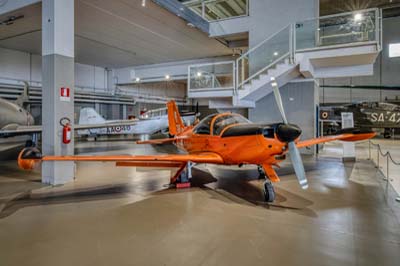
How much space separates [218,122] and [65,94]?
127 inches

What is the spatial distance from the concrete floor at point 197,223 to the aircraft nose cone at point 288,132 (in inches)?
41.7

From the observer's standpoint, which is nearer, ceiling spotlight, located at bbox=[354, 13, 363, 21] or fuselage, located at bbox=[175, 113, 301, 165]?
fuselage, located at bbox=[175, 113, 301, 165]

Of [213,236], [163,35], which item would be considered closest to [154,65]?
[163,35]

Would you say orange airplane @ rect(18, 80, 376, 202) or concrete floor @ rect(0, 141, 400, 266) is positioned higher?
orange airplane @ rect(18, 80, 376, 202)

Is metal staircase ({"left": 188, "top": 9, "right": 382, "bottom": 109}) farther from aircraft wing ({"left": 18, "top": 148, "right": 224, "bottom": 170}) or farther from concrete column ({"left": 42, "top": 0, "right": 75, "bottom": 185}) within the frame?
concrete column ({"left": 42, "top": 0, "right": 75, "bottom": 185})

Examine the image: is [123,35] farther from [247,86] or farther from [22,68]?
[22,68]

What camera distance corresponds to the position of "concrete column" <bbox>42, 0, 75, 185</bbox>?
5.15m

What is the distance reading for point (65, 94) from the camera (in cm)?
532

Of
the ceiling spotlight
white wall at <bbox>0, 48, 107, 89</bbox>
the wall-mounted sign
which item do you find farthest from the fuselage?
white wall at <bbox>0, 48, 107, 89</bbox>

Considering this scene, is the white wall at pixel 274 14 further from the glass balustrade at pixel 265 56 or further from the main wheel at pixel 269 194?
the main wheel at pixel 269 194

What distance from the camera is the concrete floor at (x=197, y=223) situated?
245 cm

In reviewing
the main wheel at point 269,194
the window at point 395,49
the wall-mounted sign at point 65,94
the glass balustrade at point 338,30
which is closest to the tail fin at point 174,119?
the wall-mounted sign at point 65,94

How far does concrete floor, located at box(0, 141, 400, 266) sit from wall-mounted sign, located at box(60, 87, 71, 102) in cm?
177

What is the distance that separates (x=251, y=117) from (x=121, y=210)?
8.09 m
